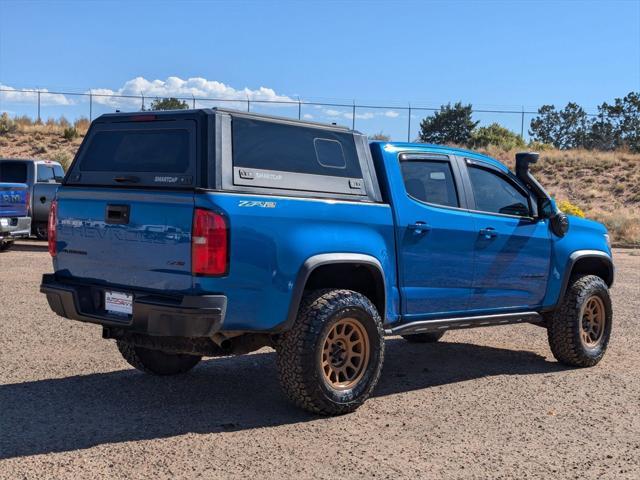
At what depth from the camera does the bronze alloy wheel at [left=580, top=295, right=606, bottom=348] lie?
27.2 ft

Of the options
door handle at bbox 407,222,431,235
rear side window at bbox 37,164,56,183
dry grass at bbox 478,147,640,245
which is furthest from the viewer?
dry grass at bbox 478,147,640,245

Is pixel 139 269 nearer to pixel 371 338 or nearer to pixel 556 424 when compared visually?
pixel 371 338

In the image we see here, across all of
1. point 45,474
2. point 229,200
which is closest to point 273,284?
point 229,200

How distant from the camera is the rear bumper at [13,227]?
656 inches

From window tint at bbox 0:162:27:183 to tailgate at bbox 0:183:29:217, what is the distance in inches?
100

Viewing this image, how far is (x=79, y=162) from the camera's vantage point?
21.1 ft

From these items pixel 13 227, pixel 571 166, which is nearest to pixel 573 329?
pixel 13 227

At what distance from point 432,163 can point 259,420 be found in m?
2.65

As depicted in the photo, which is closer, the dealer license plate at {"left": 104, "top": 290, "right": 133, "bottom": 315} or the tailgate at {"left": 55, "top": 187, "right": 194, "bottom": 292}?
the tailgate at {"left": 55, "top": 187, "right": 194, "bottom": 292}

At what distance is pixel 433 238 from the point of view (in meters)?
6.80

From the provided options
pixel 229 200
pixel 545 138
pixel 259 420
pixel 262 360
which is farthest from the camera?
pixel 545 138

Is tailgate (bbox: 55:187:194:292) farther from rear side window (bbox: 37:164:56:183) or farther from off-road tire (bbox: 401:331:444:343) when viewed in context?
rear side window (bbox: 37:164:56:183)

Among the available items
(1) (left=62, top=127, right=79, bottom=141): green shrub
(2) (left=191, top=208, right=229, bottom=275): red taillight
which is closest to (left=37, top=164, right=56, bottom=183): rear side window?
(2) (left=191, top=208, right=229, bottom=275): red taillight

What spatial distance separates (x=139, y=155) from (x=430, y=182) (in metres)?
2.41
